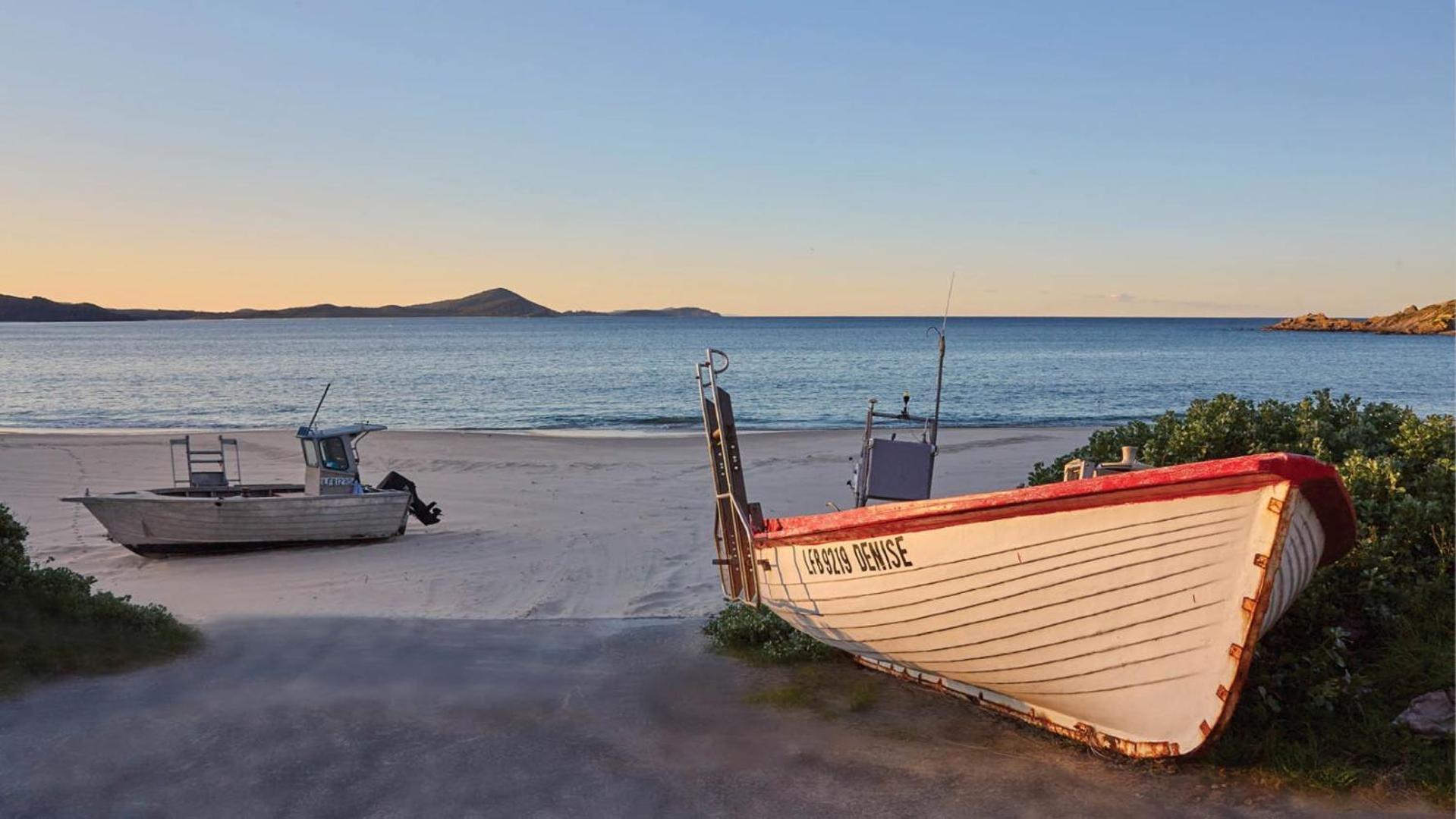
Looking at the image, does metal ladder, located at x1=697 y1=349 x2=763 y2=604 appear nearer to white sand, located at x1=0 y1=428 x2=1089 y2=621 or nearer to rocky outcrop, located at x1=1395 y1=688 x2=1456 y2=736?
white sand, located at x1=0 y1=428 x2=1089 y2=621

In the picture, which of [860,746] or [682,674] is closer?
[860,746]

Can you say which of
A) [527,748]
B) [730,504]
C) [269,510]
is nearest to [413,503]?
[269,510]

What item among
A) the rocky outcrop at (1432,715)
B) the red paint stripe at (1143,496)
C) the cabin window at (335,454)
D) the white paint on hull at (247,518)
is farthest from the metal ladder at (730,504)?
the cabin window at (335,454)

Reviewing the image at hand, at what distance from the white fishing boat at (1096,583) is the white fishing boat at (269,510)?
9.09 m

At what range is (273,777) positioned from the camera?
6.50 meters

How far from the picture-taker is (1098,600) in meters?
5.76

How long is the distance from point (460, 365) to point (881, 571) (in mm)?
78672

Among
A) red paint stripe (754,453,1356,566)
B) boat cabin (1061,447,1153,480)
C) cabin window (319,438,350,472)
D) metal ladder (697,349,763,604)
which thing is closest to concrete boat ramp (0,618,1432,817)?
metal ladder (697,349,763,604)

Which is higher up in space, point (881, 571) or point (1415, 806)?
point (881, 571)

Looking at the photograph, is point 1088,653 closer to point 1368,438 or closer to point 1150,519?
point 1150,519

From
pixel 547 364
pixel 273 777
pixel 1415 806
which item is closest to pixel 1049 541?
pixel 1415 806

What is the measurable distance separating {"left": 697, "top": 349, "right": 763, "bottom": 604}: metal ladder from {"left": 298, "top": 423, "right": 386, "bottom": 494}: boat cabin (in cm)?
802

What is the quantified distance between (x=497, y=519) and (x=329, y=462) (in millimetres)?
2889

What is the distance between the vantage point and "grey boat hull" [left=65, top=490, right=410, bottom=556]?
1365 centimetres
